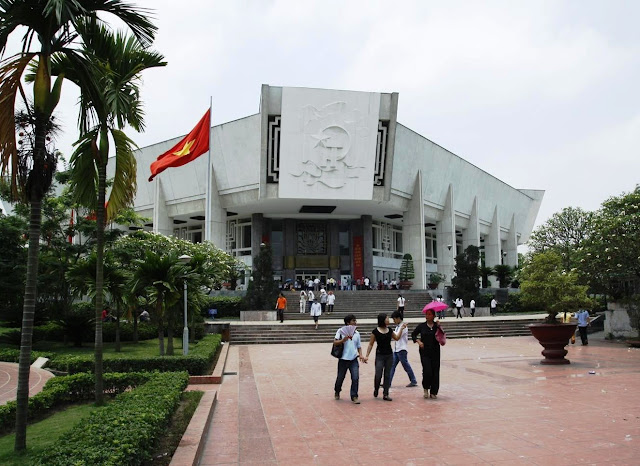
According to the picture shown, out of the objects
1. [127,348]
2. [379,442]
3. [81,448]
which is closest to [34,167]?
[81,448]

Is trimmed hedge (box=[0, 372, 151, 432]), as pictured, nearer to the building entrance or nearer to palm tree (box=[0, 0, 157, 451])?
palm tree (box=[0, 0, 157, 451])

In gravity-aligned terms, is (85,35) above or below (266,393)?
above

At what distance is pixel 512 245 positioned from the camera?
5516cm

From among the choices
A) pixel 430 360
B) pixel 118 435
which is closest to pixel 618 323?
pixel 430 360

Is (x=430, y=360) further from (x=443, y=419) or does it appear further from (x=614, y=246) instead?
(x=614, y=246)

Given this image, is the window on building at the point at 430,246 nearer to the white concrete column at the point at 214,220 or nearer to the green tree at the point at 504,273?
A: the green tree at the point at 504,273

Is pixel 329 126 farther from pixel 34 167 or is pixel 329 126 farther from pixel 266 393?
pixel 34 167

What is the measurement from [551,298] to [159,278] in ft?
32.7

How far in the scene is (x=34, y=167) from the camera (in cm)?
512

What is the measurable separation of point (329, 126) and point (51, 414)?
2813 centimetres

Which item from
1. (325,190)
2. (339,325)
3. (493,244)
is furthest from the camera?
(493,244)

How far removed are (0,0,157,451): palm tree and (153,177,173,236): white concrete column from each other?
3488cm

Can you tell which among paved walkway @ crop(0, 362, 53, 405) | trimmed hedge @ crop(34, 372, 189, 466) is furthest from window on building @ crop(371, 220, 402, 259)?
trimmed hedge @ crop(34, 372, 189, 466)

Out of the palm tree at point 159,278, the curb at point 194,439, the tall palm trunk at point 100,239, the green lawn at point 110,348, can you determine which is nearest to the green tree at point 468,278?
the green lawn at point 110,348
